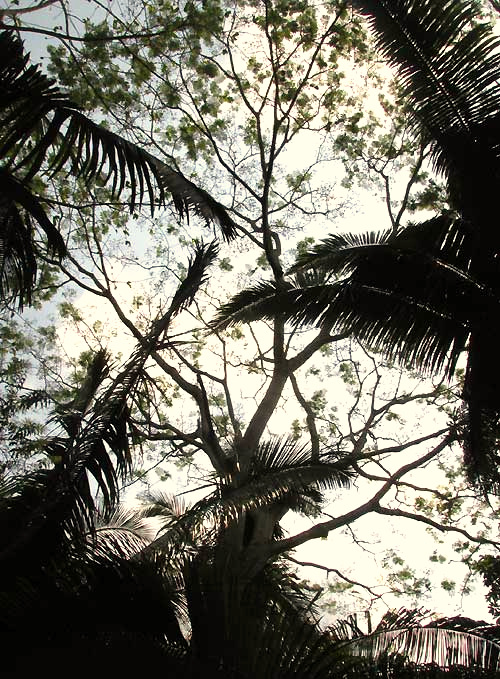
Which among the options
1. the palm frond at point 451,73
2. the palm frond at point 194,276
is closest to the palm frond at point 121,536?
the palm frond at point 194,276

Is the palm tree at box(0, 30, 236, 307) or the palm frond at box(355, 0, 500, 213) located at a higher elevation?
the palm frond at box(355, 0, 500, 213)

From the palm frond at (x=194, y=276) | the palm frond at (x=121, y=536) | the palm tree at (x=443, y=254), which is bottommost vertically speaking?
the palm frond at (x=121, y=536)

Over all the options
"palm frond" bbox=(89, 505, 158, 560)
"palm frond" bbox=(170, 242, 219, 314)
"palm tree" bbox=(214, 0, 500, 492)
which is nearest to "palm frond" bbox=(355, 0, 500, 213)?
"palm tree" bbox=(214, 0, 500, 492)

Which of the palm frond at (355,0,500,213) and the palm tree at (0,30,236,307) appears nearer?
the palm tree at (0,30,236,307)

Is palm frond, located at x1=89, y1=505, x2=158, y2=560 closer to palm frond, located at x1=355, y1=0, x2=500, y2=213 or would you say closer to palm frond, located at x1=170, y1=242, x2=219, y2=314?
palm frond, located at x1=170, y1=242, x2=219, y2=314

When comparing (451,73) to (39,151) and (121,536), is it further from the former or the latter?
(121,536)

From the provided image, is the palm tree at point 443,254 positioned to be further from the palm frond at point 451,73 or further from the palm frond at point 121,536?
the palm frond at point 121,536

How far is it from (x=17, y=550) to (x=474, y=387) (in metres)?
3.31

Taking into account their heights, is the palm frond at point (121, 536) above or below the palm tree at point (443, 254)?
below

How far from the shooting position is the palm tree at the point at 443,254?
405 cm

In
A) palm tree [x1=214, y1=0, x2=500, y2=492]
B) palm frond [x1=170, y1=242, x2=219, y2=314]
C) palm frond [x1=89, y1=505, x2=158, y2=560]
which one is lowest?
palm frond [x1=89, y1=505, x2=158, y2=560]

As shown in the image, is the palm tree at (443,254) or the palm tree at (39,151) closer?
the palm tree at (39,151)

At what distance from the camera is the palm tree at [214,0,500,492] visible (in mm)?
4047

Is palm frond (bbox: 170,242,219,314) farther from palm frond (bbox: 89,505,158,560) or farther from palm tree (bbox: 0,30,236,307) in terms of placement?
palm frond (bbox: 89,505,158,560)
